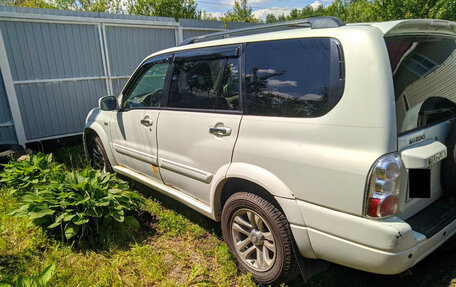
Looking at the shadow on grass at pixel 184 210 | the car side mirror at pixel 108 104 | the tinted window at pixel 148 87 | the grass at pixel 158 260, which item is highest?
the tinted window at pixel 148 87

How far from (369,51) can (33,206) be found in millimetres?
3279

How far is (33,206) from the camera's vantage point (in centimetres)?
310

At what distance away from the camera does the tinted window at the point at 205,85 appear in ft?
8.52

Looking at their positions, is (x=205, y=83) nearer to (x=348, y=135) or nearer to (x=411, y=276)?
(x=348, y=135)

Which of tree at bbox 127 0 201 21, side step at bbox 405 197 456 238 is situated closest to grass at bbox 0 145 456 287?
side step at bbox 405 197 456 238

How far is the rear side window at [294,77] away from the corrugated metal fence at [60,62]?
18.5ft

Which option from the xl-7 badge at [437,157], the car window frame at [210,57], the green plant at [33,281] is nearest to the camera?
the xl-7 badge at [437,157]

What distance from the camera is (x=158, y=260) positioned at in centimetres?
279

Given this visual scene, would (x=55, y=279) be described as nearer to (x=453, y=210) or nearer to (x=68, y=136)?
(x=453, y=210)

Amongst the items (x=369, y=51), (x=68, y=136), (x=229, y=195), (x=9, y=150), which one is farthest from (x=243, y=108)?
(x=68, y=136)

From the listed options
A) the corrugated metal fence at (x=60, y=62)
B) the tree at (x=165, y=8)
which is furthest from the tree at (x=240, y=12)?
the corrugated metal fence at (x=60, y=62)

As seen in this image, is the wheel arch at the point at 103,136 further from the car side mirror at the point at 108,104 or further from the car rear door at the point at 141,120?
the car side mirror at the point at 108,104

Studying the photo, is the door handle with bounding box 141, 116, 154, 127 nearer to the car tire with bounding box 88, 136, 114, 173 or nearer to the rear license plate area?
the car tire with bounding box 88, 136, 114, 173

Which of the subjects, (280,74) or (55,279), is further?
(55,279)
